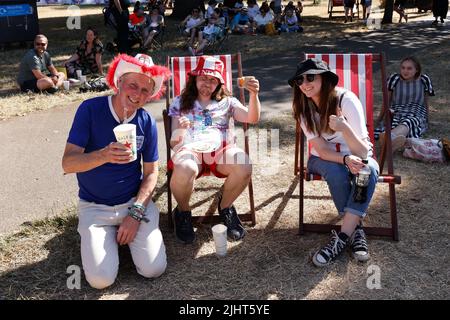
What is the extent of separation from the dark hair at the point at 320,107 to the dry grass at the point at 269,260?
793mm

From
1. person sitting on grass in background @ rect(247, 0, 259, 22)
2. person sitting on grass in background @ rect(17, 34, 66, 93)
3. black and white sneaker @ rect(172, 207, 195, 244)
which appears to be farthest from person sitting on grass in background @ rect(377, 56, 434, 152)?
person sitting on grass in background @ rect(247, 0, 259, 22)

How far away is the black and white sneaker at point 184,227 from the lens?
353 centimetres

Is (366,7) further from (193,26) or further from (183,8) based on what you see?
(193,26)

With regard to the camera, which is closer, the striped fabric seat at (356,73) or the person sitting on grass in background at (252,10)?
the striped fabric seat at (356,73)

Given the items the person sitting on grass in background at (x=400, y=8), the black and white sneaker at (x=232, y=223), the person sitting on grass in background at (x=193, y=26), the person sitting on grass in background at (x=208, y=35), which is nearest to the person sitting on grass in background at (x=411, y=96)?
the black and white sneaker at (x=232, y=223)

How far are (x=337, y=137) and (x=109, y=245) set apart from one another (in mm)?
1664

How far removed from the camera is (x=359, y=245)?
329 centimetres

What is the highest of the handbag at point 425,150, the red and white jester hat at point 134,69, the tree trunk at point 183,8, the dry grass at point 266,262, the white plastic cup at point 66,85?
the tree trunk at point 183,8

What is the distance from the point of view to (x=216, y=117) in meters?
3.80

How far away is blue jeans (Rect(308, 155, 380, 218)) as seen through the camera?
3.28 metres

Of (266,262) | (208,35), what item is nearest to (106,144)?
(266,262)

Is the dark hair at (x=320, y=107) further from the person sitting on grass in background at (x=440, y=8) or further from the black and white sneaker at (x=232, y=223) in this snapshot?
the person sitting on grass in background at (x=440, y=8)
